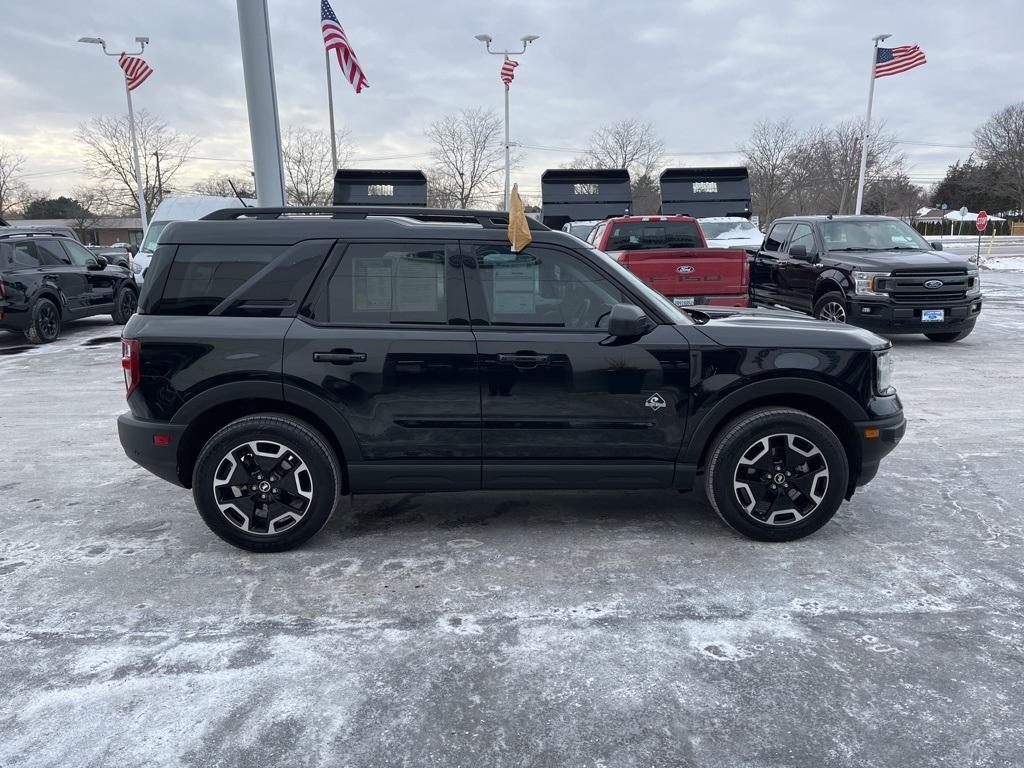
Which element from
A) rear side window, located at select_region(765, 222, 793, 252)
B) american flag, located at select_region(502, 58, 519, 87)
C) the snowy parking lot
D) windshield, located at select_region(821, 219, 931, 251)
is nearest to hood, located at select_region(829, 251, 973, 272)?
windshield, located at select_region(821, 219, 931, 251)

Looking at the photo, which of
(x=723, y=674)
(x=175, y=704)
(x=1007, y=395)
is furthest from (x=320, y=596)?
(x=1007, y=395)

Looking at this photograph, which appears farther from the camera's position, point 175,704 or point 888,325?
point 888,325

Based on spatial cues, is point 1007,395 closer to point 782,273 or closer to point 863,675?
point 782,273

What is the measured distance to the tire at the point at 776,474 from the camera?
4.03m

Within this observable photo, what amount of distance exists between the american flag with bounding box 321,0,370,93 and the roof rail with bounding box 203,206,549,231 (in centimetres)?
943

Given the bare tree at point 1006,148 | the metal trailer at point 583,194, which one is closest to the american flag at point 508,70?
the metal trailer at point 583,194

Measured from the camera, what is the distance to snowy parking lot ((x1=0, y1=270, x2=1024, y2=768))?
2.56m

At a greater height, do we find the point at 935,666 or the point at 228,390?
the point at 228,390

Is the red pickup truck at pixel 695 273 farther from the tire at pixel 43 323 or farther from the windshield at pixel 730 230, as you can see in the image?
the tire at pixel 43 323

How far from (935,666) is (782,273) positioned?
33.0 feet

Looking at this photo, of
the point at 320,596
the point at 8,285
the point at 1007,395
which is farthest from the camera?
the point at 8,285

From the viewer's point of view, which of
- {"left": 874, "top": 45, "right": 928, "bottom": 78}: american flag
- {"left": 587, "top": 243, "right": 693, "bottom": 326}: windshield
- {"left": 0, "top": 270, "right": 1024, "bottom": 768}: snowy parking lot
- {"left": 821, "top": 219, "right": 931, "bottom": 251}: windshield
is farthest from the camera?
{"left": 874, "top": 45, "right": 928, "bottom": 78}: american flag

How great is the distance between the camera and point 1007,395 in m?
7.75

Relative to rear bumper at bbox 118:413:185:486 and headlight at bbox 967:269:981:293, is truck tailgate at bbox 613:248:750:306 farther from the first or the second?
rear bumper at bbox 118:413:185:486
